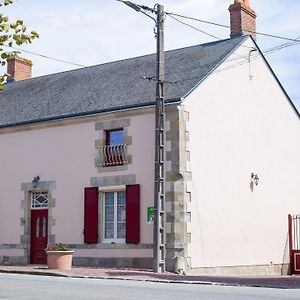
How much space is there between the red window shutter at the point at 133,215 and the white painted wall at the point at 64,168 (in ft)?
0.48

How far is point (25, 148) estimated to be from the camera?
21.6m

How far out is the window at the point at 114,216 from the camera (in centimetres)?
1923

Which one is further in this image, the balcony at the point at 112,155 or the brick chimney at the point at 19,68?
the brick chimney at the point at 19,68

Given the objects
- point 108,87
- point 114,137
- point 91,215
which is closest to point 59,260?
point 91,215

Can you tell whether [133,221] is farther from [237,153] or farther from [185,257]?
[237,153]

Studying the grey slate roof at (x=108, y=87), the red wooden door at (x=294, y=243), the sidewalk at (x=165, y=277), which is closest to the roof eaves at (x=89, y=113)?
the grey slate roof at (x=108, y=87)

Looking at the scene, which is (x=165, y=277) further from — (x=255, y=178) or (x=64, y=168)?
(x=255, y=178)

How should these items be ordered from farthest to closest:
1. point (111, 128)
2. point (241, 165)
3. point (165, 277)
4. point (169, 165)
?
1. point (241, 165)
2. point (111, 128)
3. point (169, 165)
4. point (165, 277)

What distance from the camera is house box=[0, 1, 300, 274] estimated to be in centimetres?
1858

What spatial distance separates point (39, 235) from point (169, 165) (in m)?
5.51

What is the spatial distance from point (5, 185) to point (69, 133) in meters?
3.11

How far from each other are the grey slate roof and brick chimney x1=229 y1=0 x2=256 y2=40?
0.70 m

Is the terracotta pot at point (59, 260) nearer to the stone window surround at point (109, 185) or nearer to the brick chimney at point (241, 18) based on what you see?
the stone window surround at point (109, 185)

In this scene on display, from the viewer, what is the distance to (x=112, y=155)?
64.5ft
